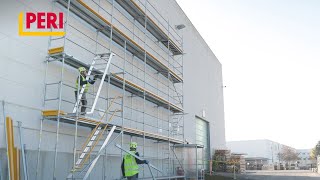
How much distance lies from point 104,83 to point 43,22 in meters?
3.44

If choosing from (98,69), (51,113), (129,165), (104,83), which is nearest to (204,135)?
(104,83)

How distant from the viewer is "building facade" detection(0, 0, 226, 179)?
8719mm

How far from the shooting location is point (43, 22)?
9727 millimetres

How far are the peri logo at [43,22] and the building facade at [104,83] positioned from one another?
0.45ft

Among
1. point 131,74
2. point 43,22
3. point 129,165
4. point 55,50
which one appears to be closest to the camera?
point 55,50

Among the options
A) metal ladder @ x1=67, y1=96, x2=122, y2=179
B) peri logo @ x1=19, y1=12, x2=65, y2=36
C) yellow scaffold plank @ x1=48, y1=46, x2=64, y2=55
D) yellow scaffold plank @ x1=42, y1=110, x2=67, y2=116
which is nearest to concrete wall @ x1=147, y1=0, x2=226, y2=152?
peri logo @ x1=19, y1=12, x2=65, y2=36

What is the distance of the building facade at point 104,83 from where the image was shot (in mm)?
8719

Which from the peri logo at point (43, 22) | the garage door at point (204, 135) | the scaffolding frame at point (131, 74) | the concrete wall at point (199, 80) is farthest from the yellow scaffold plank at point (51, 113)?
the garage door at point (204, 135)

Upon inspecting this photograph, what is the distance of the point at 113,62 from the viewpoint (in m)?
13.0

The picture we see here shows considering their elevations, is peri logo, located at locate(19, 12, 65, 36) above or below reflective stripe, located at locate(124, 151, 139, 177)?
above

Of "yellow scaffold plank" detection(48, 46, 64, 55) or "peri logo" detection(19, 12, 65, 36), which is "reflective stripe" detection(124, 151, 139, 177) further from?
"peri logo" detection(19, 12, 65, 36)

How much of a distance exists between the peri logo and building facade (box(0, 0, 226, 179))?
0.45 ft

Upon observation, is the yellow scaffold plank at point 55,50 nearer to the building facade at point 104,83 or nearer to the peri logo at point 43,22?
the building facade at point 104,83

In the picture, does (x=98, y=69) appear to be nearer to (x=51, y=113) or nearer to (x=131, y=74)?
(x=51, y=113)
